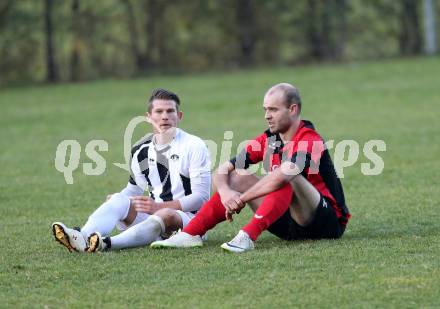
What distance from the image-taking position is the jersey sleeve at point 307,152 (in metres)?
8.15

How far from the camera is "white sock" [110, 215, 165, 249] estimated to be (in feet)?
28.2

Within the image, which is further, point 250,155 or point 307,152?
point 250,155

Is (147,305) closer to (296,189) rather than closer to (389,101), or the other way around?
(296,189)

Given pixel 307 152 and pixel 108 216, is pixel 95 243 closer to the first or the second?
pixel 108 216

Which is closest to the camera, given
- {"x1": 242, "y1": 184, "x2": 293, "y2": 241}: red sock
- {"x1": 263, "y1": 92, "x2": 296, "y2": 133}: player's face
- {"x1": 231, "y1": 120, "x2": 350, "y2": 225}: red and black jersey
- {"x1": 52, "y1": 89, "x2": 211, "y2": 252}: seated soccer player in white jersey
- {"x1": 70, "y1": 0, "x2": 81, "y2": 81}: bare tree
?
{"x1": 242, "y1": 184, "x2": 293, "y2": 241}: red sock

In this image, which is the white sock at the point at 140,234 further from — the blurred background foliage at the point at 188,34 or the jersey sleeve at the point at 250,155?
the blurred background foliage at the point at 188,34

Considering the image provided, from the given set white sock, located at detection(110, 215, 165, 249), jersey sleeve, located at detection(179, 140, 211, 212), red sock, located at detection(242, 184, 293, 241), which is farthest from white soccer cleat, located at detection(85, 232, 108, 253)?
red sock, located at detection(242, 184, 293, 241)

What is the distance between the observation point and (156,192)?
9258 millimetres

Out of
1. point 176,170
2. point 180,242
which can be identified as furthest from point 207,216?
point 176,170

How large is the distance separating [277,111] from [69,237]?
2.00 meters

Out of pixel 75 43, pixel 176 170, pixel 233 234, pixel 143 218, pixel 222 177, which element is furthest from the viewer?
pixel 75 43

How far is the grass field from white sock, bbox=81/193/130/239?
0.34 metres

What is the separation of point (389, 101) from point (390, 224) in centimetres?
1778

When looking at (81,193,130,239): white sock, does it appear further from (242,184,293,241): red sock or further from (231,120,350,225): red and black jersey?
(242,184,293,241): red sock
